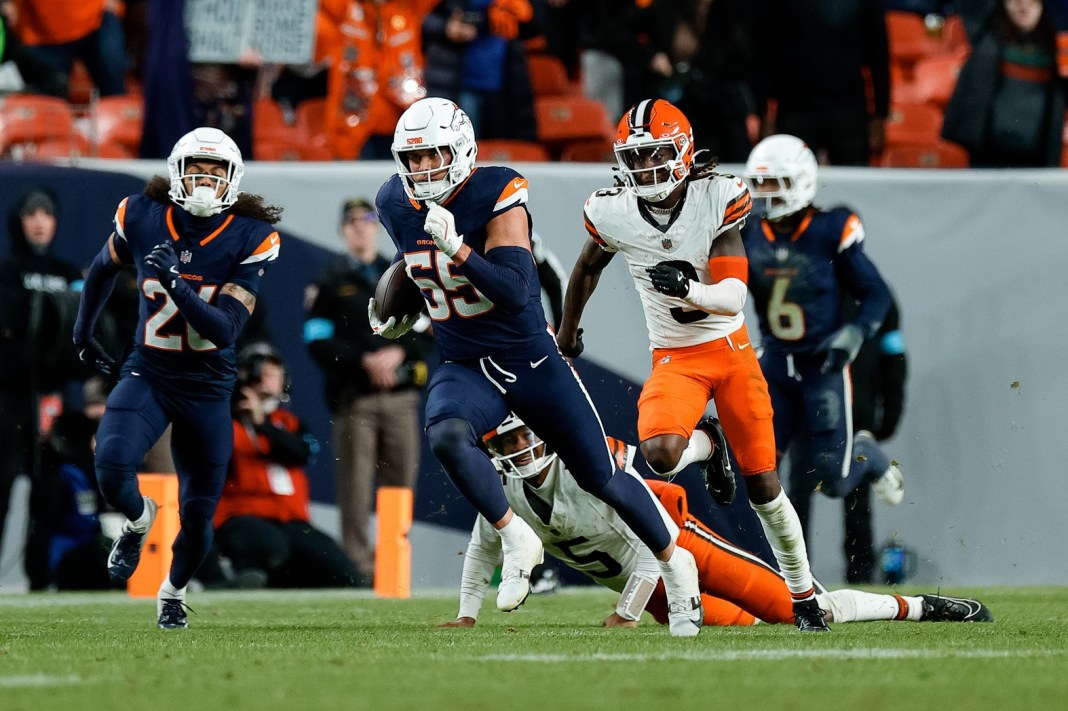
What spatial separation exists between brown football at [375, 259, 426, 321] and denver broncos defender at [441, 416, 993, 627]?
0.51 m

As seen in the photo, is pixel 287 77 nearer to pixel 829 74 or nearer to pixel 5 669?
pixel 829 74

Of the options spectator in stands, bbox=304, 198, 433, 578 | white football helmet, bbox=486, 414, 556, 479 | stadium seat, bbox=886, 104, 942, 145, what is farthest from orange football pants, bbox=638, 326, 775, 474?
stadium seat, bbox=886, 104, 942, 145

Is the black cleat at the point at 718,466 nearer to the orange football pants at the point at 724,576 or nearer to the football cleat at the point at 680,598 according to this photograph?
the orange football pants at the point at 724,576

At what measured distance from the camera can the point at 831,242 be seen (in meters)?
7.80

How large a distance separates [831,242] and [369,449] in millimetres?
2445

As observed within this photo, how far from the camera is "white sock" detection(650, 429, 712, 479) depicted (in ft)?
18.5

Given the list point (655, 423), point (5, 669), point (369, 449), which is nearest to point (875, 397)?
point (369, 449)

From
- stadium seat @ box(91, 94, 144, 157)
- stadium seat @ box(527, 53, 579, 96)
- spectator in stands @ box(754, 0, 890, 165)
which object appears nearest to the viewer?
spectator in stands @ box(754, 0, 890, 165)

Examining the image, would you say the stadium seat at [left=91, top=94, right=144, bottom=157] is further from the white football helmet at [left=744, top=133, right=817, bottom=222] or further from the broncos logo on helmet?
the broncos logo on helmet

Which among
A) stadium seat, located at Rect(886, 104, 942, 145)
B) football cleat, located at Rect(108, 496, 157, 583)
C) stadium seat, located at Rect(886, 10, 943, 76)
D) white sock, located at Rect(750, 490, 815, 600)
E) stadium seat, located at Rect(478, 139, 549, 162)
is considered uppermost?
stadium seat, located at Rect(886, 10, 943, 76)

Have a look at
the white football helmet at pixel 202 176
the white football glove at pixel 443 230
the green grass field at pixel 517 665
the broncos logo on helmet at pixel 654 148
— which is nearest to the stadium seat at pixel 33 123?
the white football helmet at pixel 202 176

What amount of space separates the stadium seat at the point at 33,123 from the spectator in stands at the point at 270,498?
167cm

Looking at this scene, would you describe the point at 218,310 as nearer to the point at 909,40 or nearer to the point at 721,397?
the point at 721,397

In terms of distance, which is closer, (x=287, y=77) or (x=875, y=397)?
(x=875, y=397)
